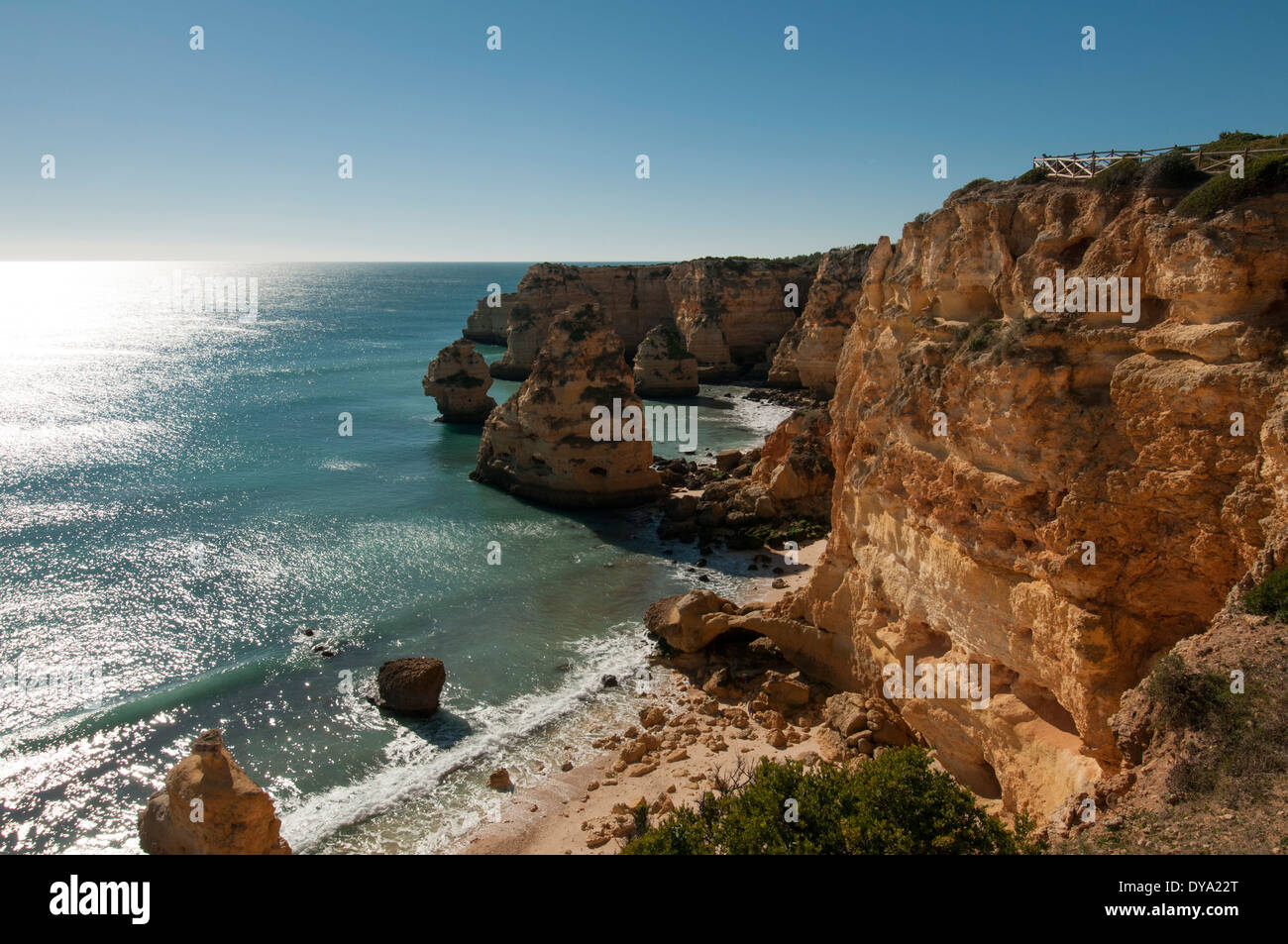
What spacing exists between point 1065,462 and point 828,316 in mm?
48513

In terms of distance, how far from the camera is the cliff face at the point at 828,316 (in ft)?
193

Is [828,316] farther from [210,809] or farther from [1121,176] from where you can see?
[210,809]

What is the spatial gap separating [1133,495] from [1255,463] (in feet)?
5.77

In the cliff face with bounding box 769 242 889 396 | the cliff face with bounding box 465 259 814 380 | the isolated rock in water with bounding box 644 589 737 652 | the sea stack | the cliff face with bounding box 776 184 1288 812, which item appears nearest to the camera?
the cliff face with bounding box 776 184 1288 812

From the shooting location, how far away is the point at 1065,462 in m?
13.3

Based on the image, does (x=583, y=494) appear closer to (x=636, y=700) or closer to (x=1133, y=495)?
(x=636, y=700)

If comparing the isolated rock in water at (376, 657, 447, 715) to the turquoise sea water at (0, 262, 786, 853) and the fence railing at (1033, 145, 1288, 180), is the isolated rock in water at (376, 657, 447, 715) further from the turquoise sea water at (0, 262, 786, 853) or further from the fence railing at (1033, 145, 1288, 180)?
the fence railing at (1033, 145, 1288, 180)

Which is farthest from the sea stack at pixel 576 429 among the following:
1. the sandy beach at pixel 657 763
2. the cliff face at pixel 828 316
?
the cliff face at pixel 828 316

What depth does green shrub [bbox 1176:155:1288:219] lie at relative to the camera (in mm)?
11430

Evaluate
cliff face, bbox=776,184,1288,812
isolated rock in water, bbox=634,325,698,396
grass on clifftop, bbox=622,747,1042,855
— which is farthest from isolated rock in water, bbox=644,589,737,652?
isolated rock in water, bbox=634,325,698,396

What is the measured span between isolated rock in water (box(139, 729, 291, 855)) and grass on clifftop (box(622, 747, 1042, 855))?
658cm

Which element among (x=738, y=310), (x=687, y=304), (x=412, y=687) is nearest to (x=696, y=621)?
(x=412, y=687)

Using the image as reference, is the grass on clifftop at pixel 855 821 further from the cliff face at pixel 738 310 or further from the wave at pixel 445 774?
the cliff face at pixel 738 310

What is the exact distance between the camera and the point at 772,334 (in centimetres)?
7825
